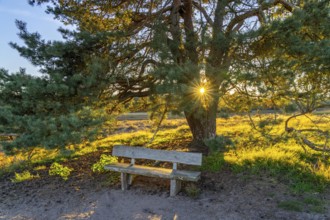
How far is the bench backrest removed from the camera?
429 cm

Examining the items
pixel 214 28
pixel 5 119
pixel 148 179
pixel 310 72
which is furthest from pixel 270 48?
pixel 5 119

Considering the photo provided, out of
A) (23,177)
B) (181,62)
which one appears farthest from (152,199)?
(23,177)

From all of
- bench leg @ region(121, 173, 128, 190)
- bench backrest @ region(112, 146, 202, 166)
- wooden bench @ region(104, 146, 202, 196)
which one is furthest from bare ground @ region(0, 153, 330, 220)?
bench backrest @ region(112, 146, 202, 166)

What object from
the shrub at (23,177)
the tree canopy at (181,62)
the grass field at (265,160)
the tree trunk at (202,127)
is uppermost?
the tree canopy at (181,62)

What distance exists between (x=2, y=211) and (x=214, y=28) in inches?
181

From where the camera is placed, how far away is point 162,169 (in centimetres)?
452

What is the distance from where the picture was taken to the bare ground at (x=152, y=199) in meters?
3.70

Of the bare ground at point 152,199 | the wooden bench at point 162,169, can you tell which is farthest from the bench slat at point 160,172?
the bare ground at point 152,199

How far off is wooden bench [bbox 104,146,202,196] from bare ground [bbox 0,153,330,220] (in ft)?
0.71

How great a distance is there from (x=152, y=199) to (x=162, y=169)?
1.69ft

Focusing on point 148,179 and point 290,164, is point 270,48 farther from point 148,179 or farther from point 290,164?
point 148,179

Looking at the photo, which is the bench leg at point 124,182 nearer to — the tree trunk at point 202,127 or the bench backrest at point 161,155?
the bench backrest at point 161,155

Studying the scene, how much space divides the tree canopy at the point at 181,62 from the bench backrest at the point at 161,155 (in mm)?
779

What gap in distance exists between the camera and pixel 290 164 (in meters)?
5.00
